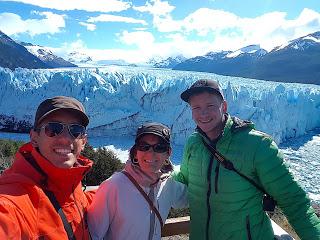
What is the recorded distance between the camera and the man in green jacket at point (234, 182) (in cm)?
188

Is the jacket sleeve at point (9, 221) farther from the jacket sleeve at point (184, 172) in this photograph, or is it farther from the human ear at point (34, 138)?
the jacket sleeve at point (184, 172)

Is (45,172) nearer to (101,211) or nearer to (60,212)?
(60,212)

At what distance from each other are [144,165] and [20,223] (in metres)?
0.71

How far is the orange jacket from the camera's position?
1.24 m

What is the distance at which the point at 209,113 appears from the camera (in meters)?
2.03

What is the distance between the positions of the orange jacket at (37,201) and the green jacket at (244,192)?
644 millimetres

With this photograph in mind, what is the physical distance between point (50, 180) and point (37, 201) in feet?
0.44

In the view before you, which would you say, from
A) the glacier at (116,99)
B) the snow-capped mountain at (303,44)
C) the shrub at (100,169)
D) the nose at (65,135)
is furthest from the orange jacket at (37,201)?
the snow-capped mountain at (303,44)

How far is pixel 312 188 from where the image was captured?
37.1ft

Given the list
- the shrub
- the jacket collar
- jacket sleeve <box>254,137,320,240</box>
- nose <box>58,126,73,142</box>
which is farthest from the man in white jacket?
the shrub

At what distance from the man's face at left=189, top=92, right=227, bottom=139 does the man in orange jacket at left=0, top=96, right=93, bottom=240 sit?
650 millimetres

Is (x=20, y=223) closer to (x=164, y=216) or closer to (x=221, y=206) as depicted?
(x=164, y=216)

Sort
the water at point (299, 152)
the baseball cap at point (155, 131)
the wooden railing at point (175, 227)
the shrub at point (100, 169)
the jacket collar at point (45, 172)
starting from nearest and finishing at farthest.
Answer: the jacket collar at point (45, 172) < the baseball cap at point (155, 131) < the wooden railing at point (175, 227) < the shrub at point (100, 169) < the water at point (299, 152)

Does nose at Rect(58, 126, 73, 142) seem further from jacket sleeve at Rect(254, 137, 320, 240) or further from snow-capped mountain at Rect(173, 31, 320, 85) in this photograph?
snow-capped mountain at Rect(173, 31, 320, 85)
